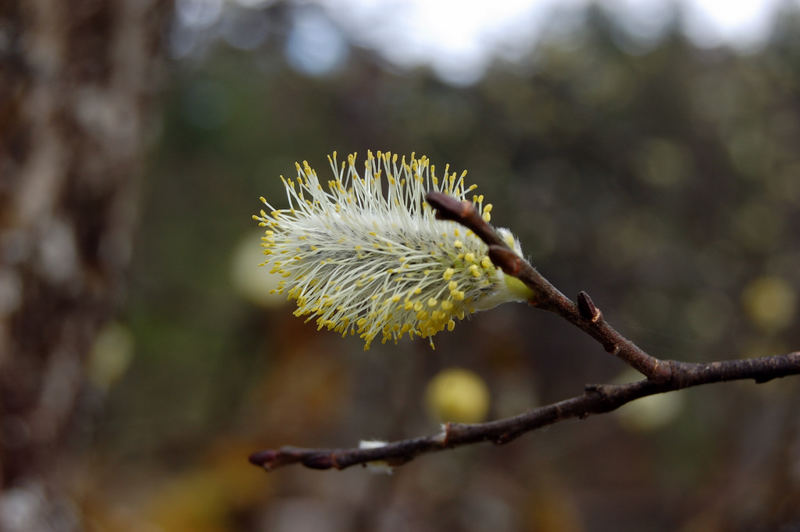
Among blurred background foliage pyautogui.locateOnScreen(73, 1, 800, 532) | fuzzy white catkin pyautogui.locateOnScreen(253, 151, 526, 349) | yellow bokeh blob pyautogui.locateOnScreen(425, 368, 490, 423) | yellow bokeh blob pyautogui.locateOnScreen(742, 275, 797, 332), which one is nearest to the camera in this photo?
fuzzy white catkin pyautogui.locateOnScreen(253, 151, 526, 349)

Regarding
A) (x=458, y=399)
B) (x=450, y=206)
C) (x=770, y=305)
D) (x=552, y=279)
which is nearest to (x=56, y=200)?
(x=458, y=399)

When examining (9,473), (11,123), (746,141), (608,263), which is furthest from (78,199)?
(746,141)

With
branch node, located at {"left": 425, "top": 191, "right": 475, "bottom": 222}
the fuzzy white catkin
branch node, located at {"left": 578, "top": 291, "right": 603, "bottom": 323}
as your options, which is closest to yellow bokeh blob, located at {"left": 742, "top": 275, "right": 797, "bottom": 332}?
the fuzzy white catkin

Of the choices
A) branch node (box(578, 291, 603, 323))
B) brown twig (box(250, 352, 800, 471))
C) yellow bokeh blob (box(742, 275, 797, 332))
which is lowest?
brown twig (box(250, 352, 800, 471))

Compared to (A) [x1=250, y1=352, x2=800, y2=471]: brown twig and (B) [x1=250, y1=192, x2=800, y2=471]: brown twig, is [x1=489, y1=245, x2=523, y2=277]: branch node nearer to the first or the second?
(B) [x1=250, y1=192, x2=800, y2=471]: brown twig

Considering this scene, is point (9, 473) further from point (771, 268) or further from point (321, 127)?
point (321, 127)

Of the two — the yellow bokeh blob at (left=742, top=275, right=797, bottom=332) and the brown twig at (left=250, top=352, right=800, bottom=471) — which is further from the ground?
the yellow bokeh blob at (left=742, top=275, right=797, bottom=332)

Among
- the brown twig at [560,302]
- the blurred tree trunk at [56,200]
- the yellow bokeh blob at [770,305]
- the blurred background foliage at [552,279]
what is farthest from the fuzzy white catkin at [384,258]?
the yellow bokeh blob at [770,305]
